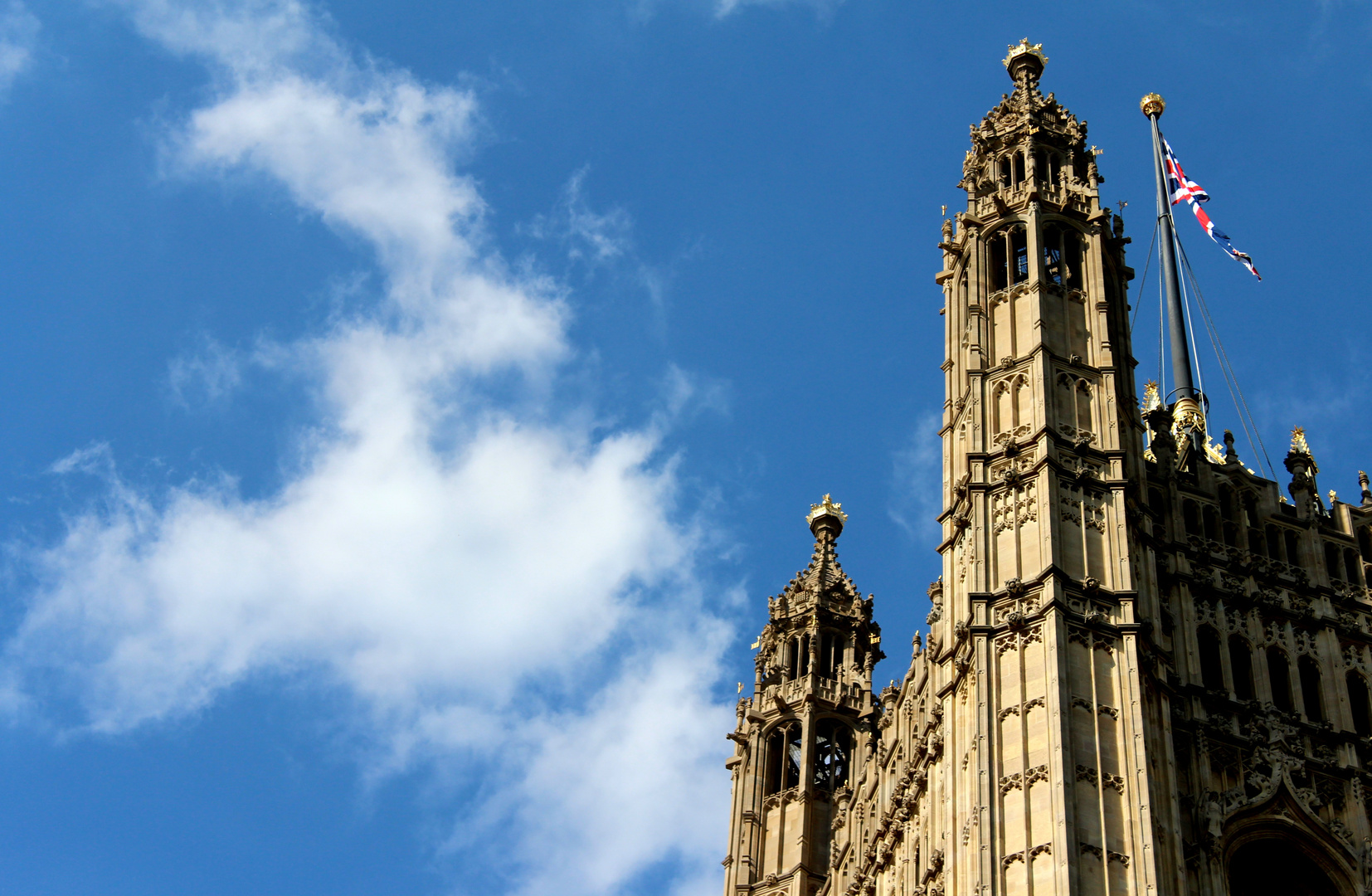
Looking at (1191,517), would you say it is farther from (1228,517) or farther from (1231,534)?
(1228,517)

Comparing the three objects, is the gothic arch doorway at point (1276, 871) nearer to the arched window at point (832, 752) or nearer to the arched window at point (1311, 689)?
the arched window at point (1311, 689)

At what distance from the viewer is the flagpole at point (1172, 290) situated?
229ft

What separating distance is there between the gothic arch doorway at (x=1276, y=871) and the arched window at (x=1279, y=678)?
3.65 metres

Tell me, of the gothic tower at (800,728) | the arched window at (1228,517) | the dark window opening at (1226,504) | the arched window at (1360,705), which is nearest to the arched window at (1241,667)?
the arched window at (1360,705)

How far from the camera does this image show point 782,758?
5753 cm

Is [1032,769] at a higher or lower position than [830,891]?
lower

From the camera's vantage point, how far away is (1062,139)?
185 feet

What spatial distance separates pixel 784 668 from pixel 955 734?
17854 mm

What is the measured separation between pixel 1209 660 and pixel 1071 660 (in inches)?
254

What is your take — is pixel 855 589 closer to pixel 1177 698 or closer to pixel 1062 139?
pixel 1062 139

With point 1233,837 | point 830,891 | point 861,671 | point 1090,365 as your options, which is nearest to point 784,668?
point 861,671

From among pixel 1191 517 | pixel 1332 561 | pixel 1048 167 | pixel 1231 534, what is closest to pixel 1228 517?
pixel 1231 534

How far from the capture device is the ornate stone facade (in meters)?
39.2

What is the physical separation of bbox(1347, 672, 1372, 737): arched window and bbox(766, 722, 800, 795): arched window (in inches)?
631
